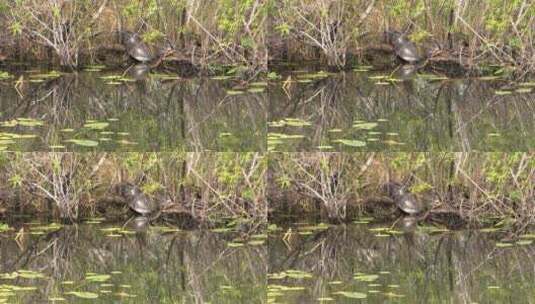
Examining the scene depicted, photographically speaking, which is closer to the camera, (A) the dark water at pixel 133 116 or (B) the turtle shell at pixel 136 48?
(A) the dark water at pixel 133 116

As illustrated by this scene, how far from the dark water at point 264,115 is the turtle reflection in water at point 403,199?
0.90ft

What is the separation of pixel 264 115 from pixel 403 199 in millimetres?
1037

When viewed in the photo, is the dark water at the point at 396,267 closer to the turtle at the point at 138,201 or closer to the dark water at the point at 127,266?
the dark water at the point at 127,266

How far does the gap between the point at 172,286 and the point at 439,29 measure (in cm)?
243

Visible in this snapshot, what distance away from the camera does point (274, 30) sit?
22.4 feet

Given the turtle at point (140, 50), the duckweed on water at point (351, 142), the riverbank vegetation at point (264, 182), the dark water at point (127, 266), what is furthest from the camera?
the turtle at point (140, 50)

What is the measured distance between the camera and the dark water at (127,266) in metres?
6.04

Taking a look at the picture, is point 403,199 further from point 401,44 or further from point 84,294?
point 84,294

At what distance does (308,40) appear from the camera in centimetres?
690

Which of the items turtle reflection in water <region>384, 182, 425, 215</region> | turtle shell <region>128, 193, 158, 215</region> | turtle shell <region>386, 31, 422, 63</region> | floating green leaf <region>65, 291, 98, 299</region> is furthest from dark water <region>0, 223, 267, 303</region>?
turtle shell <region>386, 31, 422, 63</region>

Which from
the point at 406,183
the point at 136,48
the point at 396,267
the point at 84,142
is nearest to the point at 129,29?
the point at 136,48

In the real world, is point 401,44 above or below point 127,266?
above

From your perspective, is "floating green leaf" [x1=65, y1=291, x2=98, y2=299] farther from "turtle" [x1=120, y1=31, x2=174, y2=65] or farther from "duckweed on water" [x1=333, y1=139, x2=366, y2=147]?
"duckweed on water" [x1=333, y1=139, x2=366, y2=147]

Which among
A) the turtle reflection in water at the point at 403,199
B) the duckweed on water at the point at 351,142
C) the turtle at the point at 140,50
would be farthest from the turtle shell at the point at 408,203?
the turtle at the point at 140,50
